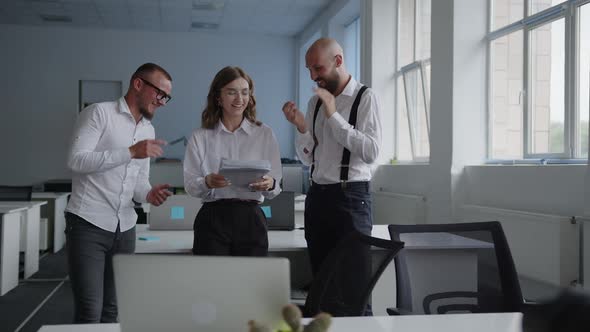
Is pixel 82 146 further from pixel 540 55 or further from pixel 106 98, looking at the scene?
pixel 106 98

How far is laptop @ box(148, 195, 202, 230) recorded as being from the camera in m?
3.48

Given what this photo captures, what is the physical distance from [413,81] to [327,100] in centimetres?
441

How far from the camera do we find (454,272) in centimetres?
221

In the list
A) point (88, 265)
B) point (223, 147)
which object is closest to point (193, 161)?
point (223, 147)

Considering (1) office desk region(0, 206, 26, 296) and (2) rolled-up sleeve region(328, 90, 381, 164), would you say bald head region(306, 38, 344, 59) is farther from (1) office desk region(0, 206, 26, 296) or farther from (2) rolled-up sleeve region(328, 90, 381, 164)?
(1) office desk region(0, 206, 26, 296)

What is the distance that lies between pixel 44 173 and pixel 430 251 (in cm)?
960

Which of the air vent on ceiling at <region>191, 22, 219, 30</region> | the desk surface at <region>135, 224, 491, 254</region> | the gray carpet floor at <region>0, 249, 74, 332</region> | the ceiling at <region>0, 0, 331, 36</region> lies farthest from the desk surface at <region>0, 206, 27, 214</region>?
the air vent on ceiling at <region>191, 22, 219, 30</region>

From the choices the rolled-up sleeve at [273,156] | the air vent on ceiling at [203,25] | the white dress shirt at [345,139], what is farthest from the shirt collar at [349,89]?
the air vent on ceiling at [203,25]

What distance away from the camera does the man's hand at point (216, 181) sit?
2262 mm

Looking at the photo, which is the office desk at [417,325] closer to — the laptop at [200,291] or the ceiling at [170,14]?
the laptop at [200,291]

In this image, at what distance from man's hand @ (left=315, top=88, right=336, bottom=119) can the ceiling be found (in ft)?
21.5

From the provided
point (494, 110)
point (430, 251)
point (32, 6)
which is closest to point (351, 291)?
point (430, 251)

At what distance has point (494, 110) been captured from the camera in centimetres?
496

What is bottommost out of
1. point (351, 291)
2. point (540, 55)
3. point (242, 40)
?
point (351, 291)
